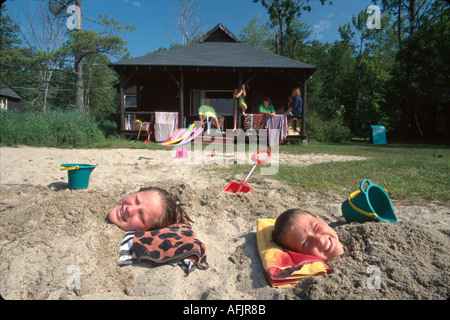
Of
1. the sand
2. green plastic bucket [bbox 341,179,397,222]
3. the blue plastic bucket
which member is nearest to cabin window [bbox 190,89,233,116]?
the blue plastic bucket

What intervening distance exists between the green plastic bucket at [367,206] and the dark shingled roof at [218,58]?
8.37 m

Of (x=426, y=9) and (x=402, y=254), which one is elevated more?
(x=426, y=9)

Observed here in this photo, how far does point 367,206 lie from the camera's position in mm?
2133

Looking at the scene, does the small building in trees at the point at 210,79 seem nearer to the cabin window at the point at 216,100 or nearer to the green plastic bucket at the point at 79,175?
the cabin window at the point at 216,100

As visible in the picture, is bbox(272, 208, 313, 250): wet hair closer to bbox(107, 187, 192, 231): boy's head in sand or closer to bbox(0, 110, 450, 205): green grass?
bbox(107, 187, 192, 231): boy's head in sand

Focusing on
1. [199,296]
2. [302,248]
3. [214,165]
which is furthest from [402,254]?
[214,165]

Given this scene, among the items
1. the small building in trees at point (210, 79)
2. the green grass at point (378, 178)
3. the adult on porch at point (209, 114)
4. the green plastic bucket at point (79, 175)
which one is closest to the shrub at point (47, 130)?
the small building in trees at point (210, 79)

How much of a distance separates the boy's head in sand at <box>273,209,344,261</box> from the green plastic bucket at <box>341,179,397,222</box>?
0.48 metres

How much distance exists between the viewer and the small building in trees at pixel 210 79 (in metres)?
10.5

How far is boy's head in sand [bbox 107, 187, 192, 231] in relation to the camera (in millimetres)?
2125

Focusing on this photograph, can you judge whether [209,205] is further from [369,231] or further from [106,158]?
[106,158]

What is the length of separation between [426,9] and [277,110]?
13552mm

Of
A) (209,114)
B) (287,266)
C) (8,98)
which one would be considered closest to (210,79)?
(209,114)
